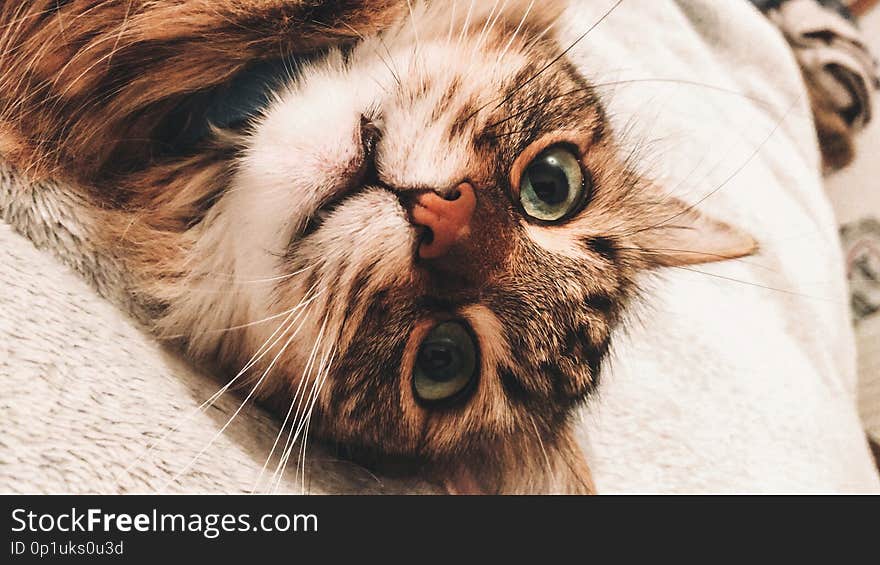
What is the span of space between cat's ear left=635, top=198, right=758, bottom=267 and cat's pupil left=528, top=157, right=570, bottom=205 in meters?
0.23

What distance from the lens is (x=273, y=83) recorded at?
0.70 meters

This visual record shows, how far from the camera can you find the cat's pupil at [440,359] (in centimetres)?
70

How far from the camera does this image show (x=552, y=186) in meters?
0.76

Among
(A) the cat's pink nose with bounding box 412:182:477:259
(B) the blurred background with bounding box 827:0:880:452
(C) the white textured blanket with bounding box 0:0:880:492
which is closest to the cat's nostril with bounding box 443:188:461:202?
(A) the cat's pink nose with bounding box 412:182:477:259

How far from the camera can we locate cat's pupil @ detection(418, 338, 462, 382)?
2.31 feet

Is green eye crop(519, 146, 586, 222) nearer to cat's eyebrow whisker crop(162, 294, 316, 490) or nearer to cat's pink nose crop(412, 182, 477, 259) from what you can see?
cat's pink nose crop(412, 182, 477, 259)

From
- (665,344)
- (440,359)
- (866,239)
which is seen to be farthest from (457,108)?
(866,239)

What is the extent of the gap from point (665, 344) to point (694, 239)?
277mm

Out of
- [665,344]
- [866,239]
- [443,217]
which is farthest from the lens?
[866,239]

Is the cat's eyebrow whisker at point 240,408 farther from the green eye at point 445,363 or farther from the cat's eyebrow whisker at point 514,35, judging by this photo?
the cat's eyebrow whisker at point 514,35

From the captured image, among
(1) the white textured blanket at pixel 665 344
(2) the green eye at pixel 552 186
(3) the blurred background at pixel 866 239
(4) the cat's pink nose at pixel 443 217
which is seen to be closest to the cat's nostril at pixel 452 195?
(4) the cat's pink nose at pixel 443 217

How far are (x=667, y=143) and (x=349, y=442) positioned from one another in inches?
35.5

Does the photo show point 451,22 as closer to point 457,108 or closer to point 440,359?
point 457,108

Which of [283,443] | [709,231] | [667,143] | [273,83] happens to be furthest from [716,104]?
[283,443]
